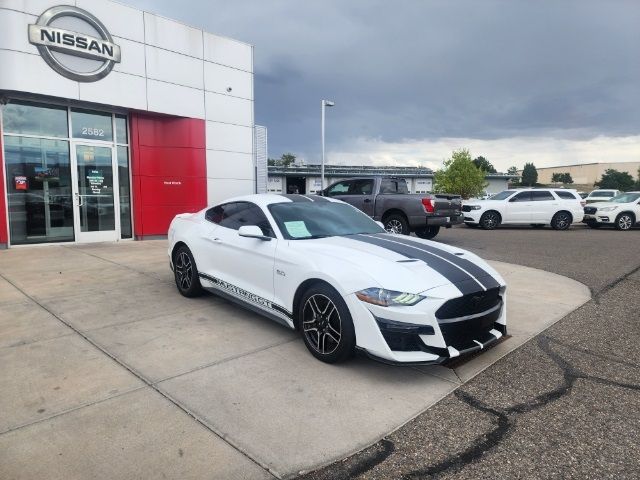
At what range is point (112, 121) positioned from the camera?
11.5 metres

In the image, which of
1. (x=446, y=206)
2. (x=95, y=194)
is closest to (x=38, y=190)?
(x=95, y=194)

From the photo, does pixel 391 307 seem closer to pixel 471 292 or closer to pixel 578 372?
pixel 471 292

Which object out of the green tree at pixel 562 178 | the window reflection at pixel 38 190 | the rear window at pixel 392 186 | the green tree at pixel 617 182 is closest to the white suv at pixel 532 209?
the rear window at pixel 392 186

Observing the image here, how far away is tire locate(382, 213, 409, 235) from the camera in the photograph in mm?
11398

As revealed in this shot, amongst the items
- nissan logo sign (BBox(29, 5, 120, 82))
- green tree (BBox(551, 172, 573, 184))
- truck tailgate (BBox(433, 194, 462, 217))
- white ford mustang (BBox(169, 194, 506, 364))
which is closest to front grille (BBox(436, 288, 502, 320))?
white ford mustang (BBox(169, 194, 506, 364))

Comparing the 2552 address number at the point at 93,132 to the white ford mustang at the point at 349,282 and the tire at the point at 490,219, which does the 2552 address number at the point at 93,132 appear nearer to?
the white ford mustang at the point at 349,282

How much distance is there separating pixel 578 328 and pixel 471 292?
210cm

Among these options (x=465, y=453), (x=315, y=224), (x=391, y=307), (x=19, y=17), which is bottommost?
(x=465, y=453)

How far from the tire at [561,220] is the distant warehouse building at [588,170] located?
405ft

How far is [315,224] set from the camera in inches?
187

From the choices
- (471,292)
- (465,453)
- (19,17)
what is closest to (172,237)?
(471,292)

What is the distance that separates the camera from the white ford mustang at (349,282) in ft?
11.0

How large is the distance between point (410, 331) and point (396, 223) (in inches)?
333

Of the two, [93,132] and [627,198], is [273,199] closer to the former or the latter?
[93,132]
